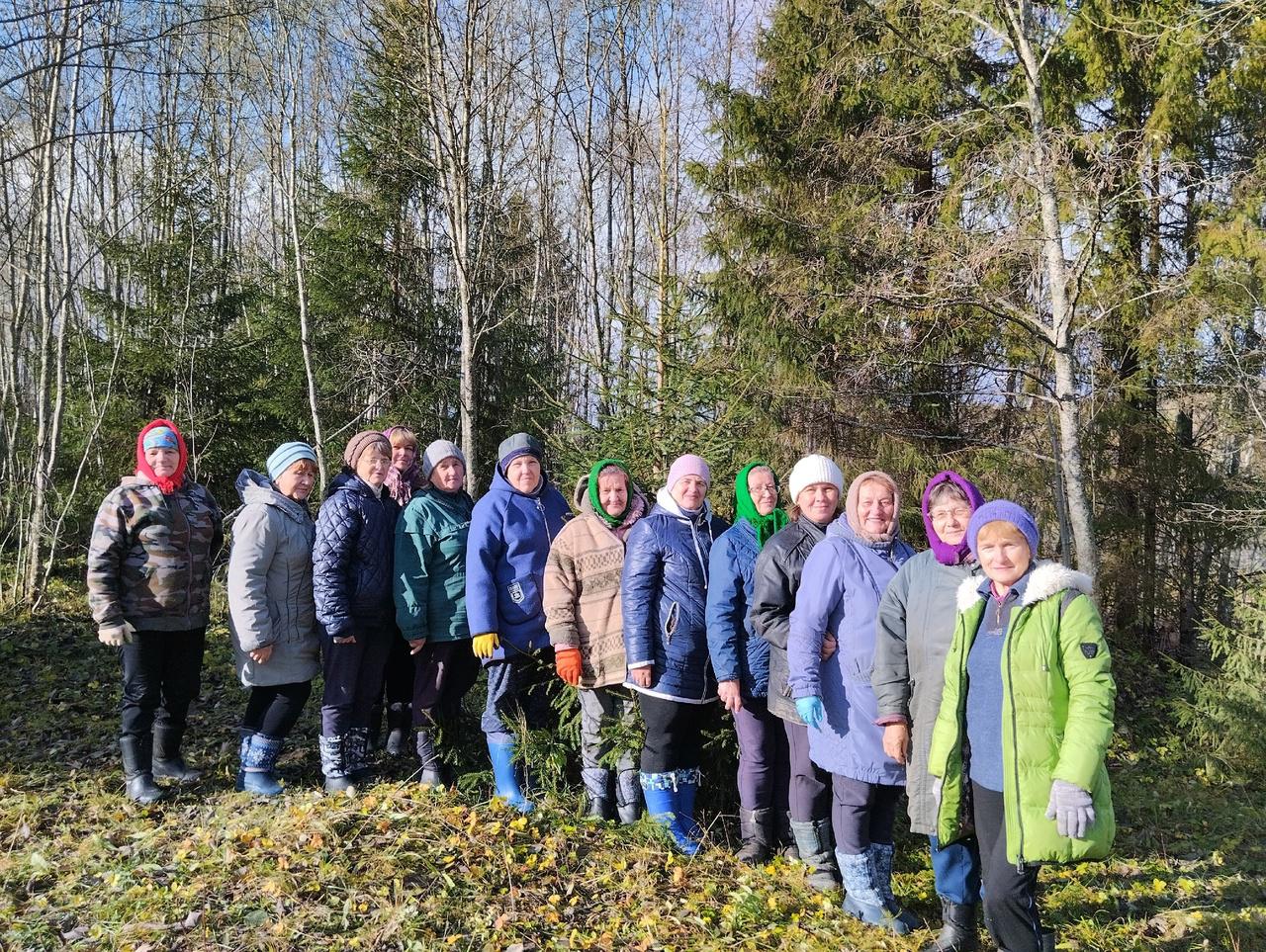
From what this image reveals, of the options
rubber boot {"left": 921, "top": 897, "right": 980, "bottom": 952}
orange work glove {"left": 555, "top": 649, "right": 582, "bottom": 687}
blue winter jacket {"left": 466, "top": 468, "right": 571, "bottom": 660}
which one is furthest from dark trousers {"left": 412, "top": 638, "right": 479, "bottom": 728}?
rubber boot {"left": 921, "top": 897, "right": 980, "bottom": 952}

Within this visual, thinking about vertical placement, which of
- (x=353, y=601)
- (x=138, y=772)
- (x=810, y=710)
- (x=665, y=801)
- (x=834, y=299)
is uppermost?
(x=834, y=299)

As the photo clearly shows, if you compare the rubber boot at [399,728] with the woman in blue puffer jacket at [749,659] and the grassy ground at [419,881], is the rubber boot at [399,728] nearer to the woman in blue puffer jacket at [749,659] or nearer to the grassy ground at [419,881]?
the grassy ground at [419,881]

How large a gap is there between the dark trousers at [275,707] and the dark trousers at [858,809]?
307 cm

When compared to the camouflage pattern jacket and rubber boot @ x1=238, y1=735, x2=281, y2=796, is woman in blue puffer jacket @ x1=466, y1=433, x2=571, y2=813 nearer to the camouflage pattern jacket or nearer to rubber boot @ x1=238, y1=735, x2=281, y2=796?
rubber boot @ x1=238, y1=735, x2=281, y2=796

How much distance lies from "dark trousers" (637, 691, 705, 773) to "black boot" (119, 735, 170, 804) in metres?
2.93

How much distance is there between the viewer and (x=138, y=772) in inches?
189

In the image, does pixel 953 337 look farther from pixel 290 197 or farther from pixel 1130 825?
pixel 290 197

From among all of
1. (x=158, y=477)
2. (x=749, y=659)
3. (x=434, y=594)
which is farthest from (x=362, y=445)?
(x=749, y=659)

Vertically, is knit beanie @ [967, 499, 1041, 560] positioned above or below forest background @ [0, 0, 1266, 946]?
below

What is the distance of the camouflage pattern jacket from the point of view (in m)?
4.57

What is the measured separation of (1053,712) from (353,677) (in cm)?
372

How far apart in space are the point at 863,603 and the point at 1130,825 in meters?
4.26

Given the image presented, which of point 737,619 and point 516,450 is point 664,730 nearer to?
point 737,619

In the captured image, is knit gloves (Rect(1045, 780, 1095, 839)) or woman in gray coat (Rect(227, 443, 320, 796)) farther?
woman in gray coat (Rect(227, 443, 320, 796))
